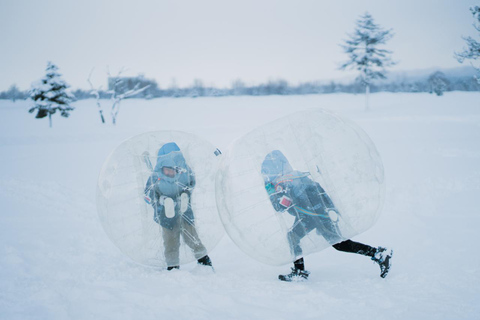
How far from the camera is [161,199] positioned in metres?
3.30

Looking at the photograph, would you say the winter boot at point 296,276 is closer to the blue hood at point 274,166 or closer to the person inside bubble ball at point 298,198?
the person inside bubble ball at point 298,198

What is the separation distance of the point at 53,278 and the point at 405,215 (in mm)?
5303

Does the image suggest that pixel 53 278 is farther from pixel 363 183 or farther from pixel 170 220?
pixel 363 183

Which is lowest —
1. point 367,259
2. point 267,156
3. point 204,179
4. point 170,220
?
point 367,259

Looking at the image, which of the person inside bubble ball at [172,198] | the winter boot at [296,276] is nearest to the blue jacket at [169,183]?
the person inside bubble ball at [172,198]

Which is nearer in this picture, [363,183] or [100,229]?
[363,183]

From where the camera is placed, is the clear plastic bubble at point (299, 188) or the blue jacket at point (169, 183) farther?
the blue jacket at point (169, 183)

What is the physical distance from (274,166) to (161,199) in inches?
49.9

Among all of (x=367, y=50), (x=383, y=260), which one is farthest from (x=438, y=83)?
(x=383, y=260)

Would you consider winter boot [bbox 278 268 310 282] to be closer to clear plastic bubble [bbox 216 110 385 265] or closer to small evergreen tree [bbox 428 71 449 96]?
clear plastic bubble [bbox 216 110 385 265]

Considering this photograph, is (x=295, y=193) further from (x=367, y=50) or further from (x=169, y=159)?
(x=367, y=50)

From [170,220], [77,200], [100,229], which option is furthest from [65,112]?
[170,220]

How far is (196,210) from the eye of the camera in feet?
11.1

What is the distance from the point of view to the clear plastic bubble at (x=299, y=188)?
9.35 feet
